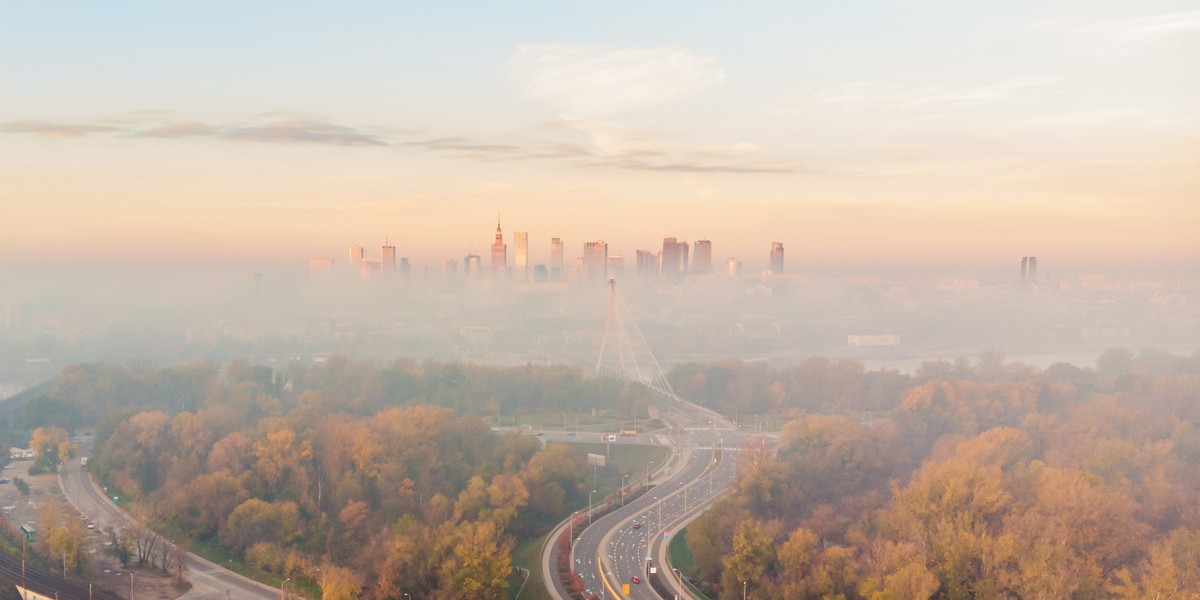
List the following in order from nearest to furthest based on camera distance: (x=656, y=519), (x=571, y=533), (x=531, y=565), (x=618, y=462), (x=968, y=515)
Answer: (x=968, y=515) < (x=531, y=565) < (x=571, y=533) < (x=656, y=519) < (x=618, y=462)

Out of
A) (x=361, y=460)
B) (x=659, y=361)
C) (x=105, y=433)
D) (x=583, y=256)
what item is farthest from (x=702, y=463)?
(x=583, y=256)

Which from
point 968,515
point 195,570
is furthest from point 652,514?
point 195,570

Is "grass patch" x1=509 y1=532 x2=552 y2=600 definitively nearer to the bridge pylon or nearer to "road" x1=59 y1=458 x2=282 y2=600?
"road" x1=59 y1=458 x2=282 y2=600

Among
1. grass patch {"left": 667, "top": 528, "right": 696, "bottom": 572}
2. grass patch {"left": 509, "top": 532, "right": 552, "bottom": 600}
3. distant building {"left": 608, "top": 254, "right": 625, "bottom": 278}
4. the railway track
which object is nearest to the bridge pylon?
distant building {"left": 608, "top": 254, "right": 625, "bottom": 278}

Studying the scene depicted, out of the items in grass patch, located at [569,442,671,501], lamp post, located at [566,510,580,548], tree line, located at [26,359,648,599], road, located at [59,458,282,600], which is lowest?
road, located at [59,458,282,600]

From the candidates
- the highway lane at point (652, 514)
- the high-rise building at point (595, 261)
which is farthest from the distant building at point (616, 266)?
the highway lane at point (652, 514)

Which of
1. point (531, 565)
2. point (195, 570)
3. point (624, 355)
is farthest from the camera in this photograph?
point (624, 355)

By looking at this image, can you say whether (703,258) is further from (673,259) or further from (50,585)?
(50,585)
